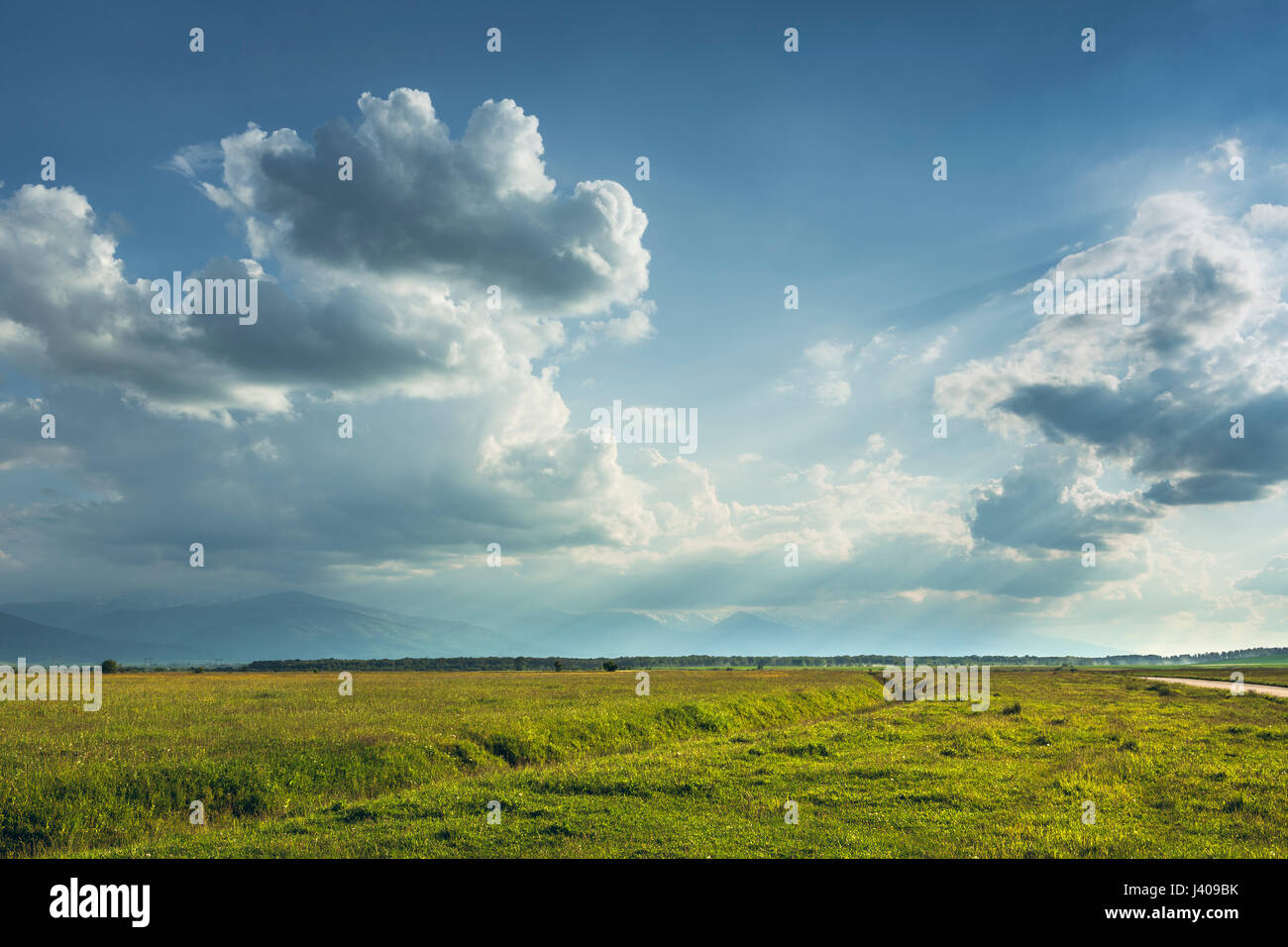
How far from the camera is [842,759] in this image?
2764 cm

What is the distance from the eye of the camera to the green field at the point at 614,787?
1631 centimetres

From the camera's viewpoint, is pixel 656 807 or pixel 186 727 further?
pixel 186 727

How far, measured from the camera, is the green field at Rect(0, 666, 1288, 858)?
16.3 m

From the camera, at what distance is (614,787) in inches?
877
